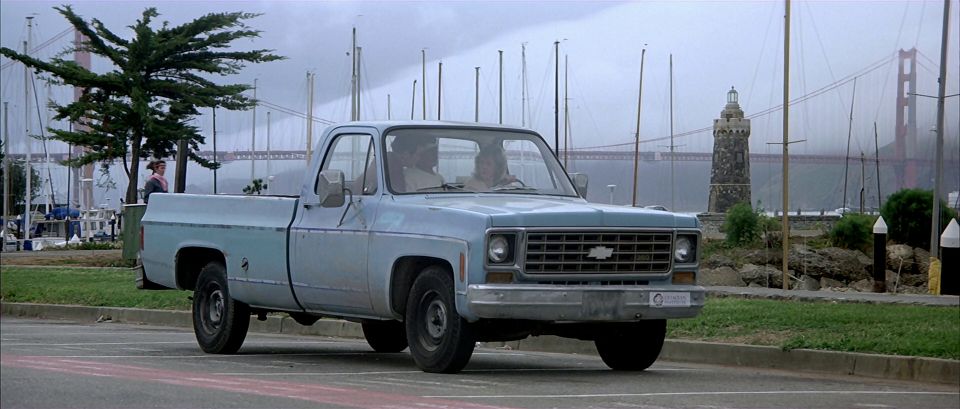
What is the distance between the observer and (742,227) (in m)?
78.6

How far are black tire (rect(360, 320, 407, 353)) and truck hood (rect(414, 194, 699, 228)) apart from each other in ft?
8.67

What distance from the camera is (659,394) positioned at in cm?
941

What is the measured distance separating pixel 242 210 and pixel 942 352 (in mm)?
6256

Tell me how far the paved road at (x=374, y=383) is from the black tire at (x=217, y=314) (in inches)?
8.1

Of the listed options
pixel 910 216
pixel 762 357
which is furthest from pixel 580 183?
pixel 910 216

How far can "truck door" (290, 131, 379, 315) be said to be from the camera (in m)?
11.3

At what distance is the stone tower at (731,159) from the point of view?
96750 mm

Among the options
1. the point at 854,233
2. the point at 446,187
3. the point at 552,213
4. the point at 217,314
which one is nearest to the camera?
the point at 552,213

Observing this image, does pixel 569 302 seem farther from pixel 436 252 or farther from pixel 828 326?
pixel 828 326

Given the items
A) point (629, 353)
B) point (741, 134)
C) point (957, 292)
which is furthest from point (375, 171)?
point (741, 134)

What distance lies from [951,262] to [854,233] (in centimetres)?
4750

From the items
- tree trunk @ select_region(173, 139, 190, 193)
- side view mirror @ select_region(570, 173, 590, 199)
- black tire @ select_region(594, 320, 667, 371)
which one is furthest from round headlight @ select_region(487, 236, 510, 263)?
A: tree trunk @ select_region(173, 139, 190, 193)

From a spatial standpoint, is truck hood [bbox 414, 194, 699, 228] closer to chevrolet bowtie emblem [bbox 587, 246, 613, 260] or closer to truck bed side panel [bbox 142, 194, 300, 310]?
chevrolet bowtie emblem [bbox 587, 246, 613, 260]

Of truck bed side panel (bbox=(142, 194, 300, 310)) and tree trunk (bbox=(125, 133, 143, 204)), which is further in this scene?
tree trunk (bbox=(125, 133, 143, 204))
